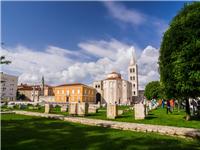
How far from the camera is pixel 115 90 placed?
115500mm

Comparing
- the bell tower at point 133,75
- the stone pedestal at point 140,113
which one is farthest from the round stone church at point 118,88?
the stone pedestal at point 140,113

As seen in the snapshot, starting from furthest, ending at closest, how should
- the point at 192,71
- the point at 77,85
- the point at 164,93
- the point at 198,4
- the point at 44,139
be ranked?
the point at 77,85
the point at 164,93
the point at 198,4
the point at 192,71
the point at 44,139

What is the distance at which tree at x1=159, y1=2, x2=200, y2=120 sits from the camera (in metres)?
15.6

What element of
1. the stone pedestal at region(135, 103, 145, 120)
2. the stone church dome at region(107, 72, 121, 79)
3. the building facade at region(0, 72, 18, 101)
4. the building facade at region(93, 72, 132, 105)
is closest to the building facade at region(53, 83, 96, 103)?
the building facade at region(93, 72, 132, 105)

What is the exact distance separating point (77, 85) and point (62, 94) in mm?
9926

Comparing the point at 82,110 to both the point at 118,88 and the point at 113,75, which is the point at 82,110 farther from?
the point at 113,75

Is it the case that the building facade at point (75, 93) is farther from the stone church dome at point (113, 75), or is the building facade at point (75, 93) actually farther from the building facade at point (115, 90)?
the stone church dome at point (113, 75)

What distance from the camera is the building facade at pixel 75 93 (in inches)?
4461

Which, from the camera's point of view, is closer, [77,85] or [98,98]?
[77,85]

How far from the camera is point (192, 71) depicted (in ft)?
50.8

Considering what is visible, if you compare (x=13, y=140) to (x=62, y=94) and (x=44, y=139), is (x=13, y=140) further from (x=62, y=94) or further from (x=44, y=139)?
(x=62, y=94)

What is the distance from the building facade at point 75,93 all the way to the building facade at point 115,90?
Result: 23.0 ft

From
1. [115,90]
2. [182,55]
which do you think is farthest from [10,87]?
[182,55]

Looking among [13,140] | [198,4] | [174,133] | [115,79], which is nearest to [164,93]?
[198,4]
